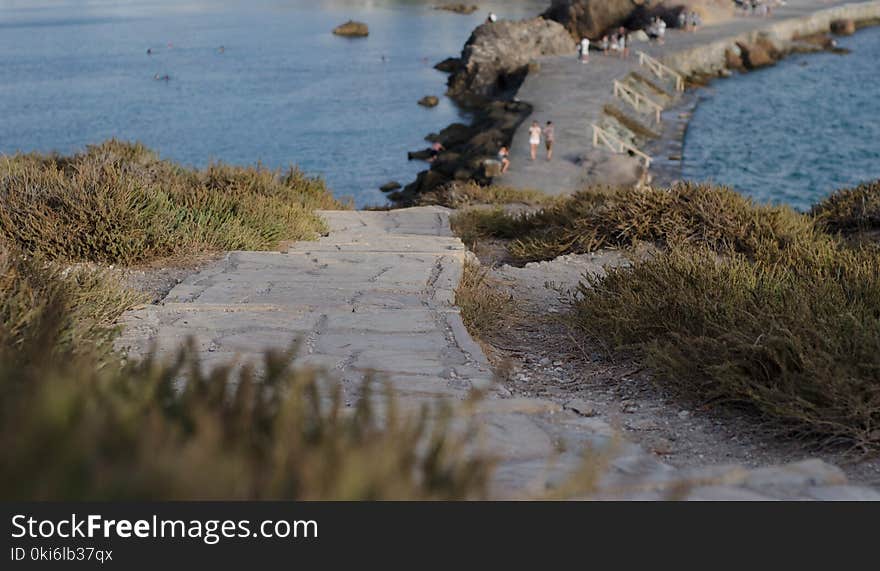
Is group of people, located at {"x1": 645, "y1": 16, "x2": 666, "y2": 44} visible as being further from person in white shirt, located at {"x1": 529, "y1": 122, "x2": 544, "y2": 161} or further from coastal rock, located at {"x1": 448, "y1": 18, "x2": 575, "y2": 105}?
person in white shirt, located at {"x1": 529, "y1": 122, "x2": 544, "y2": 161}

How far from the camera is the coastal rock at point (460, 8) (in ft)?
257

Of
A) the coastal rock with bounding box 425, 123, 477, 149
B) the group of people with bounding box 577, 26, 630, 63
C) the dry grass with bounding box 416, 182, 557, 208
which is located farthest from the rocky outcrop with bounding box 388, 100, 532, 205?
the group of people with bounding box 577, 26, 630, 63

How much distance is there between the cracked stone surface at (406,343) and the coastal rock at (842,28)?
5336 cm

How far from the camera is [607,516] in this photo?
8.29 feet

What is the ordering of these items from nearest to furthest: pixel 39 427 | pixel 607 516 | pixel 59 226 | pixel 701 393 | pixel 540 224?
pixel 39 427, pixel 607 516, pixel 701 393, pixel 59 226, pixel 540 224

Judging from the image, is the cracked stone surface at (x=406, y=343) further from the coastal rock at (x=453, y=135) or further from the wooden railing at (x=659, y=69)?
the wooden railing at (x=659, y=69)

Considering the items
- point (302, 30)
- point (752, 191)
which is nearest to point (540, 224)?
point (752, 191)

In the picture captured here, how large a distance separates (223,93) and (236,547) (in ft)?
143

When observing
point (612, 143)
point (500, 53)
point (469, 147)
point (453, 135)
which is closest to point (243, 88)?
point (500, 53)

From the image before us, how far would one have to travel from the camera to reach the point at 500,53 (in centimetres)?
4219

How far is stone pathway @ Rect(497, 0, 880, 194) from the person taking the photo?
76.9 feet

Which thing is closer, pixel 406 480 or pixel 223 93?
pixel 406 480

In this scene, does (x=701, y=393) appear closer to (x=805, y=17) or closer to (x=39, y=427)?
(x=39, y=427)

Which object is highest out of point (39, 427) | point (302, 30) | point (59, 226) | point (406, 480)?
point (39, 427)
